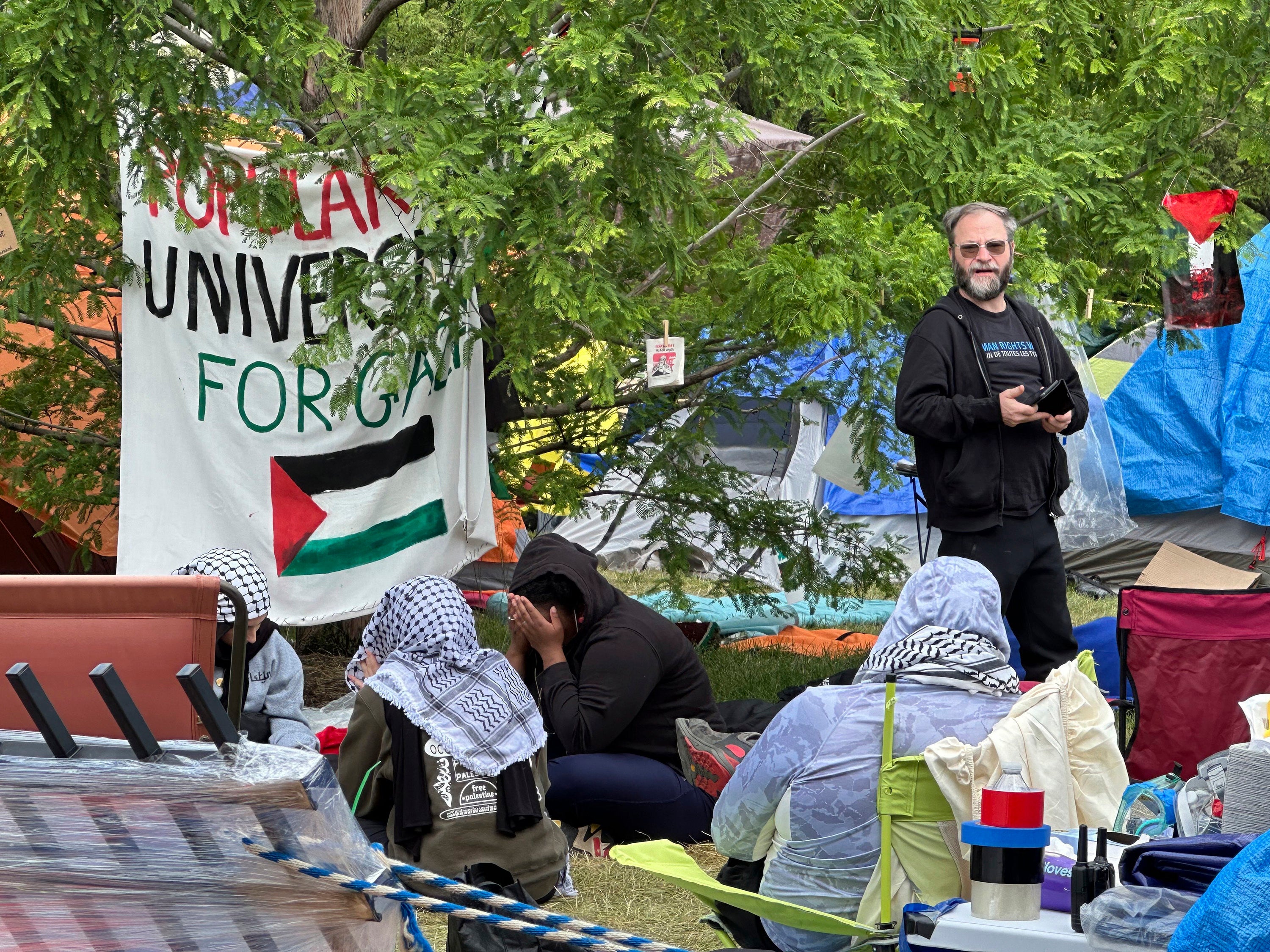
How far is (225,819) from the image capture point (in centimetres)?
221

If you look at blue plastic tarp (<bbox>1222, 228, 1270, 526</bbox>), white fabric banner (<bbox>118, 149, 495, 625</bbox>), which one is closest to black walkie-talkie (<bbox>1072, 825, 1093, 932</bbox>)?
white fabric banner (<bbox>118, 149, 495, 625</bbox>)

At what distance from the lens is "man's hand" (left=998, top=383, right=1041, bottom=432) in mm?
4574

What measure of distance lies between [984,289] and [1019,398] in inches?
15.7

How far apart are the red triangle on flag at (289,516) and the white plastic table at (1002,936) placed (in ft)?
13.1

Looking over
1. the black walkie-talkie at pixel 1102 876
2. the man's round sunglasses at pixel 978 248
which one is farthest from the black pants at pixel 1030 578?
the black walkie-talkie at pixel 1102 876

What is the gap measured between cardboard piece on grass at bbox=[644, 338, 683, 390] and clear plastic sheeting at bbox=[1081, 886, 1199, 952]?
334cm

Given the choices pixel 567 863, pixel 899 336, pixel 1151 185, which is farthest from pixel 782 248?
pixel 567 863

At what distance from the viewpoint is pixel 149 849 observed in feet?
7.18

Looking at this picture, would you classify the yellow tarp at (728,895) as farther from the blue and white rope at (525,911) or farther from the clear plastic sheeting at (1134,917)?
the clear plastic sheeting at (1134,917)

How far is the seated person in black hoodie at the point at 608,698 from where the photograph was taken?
4.34 metres

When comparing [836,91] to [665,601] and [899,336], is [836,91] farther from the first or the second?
[665,601]

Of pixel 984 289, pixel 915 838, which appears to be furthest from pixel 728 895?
pixel 984 289

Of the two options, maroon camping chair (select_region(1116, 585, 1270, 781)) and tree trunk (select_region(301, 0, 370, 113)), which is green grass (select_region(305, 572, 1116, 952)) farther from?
tree trunk (select_region(301, 0, 370, 113))

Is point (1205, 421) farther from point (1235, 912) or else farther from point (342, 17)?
point (1235, 912)
